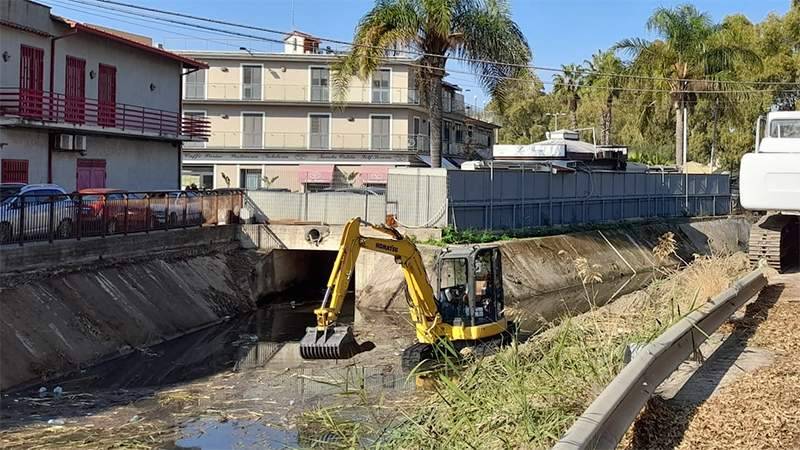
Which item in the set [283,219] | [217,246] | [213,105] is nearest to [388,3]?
[283,219]

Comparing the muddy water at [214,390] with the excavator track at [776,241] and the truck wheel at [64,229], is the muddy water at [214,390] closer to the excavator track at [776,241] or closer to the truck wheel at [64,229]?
the excavator track at [776,241]

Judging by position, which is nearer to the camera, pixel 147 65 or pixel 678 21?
pixel 147 65

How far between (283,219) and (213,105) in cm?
2611

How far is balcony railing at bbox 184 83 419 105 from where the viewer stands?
55.5 metres

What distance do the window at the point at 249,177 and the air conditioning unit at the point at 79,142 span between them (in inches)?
938

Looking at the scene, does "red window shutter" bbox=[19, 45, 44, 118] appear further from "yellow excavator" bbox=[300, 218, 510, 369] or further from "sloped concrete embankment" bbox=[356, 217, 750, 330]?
"yellow excavator" bbox=[300, 218, 510, 369]

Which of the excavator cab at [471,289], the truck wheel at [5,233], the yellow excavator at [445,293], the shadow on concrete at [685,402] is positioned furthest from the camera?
the truck wheel at [5,233]

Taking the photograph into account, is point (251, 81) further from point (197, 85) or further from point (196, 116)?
point (196, 116)

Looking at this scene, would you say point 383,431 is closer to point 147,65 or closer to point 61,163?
point 61,163

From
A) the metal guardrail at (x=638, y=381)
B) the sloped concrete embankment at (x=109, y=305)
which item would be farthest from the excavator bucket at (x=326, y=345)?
the metal guardrail at (x=638, y=381)

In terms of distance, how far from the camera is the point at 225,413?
50.2 ft

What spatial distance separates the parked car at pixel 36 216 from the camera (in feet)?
66.5

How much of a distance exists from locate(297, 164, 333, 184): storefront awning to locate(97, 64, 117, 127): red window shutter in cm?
2148

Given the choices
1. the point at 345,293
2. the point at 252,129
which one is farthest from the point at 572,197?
Answer: the point at 345,293
